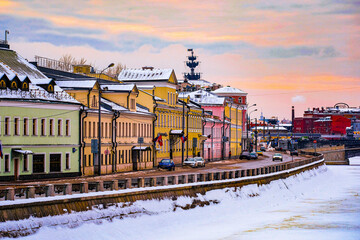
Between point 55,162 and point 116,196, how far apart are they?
24629mm

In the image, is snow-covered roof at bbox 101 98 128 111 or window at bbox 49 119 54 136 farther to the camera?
snow-covered roof at bbox 101 98 128 111

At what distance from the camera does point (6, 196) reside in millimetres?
35844

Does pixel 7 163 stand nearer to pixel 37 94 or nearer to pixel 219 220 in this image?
pixel 37 94

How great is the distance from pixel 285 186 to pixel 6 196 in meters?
48.1

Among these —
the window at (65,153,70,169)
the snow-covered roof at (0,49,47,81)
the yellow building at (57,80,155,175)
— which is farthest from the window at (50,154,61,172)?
the snow-covered roof at (0,49,47,81)

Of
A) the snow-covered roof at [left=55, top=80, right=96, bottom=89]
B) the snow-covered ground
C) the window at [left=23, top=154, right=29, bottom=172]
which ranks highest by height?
the snow-covered roof at [left=55, top=80, right=96, bottom=89]

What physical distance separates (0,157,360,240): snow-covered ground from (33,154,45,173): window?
15990 millimetres

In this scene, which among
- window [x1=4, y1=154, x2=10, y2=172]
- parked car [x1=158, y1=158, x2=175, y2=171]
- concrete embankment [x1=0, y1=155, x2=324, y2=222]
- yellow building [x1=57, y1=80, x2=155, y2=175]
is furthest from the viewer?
parked car [x1=158, y1=158, x2=175, y2=171]

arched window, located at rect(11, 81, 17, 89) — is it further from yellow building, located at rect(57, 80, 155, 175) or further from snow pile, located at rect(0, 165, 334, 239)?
snow pile, located at rect(0, 165, 334, 239)

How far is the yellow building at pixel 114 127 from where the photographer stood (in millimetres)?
74312

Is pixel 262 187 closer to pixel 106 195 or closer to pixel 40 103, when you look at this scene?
pixel 40 103

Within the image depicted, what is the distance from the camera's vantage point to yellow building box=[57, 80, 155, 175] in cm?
7431

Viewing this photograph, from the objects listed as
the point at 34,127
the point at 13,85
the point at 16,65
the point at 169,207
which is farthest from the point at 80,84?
the point at 169,207

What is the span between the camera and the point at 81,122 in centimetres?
7238
